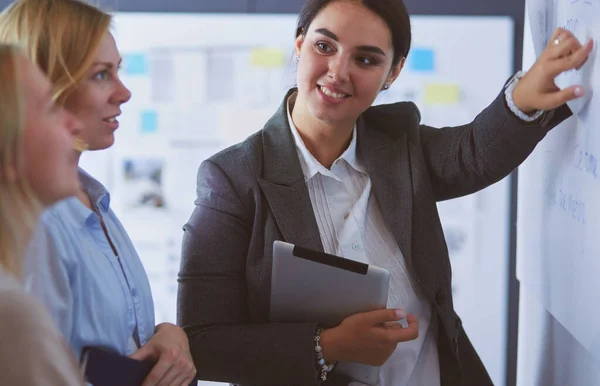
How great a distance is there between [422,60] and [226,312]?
1747 millimetres

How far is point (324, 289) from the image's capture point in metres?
1.40

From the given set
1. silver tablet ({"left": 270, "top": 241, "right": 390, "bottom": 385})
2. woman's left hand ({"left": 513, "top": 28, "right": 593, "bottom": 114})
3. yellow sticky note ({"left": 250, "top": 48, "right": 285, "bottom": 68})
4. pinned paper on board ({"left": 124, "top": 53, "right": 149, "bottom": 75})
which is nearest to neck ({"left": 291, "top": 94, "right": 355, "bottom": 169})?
silver tablet ({"left": 270, "top": 241, "right": 390, "bottom": 385})

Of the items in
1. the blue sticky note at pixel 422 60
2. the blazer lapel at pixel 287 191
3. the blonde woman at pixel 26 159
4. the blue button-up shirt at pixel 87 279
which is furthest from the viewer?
the blue sticky note at pixel 422 60

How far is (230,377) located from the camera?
1.46 meters

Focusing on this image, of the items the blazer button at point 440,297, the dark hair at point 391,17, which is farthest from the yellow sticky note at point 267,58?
the blazer button at point 440,297

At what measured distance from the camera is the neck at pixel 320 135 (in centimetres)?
153

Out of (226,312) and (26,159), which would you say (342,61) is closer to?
(226,312)

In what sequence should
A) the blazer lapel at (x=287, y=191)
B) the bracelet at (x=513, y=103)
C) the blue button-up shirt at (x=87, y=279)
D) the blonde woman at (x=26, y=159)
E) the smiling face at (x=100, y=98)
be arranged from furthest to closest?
the blazer lapel at (x=287, y=191)
the bracelet at (x=513, y=103)
the smiling face at (x=100, y=98)
the blue button-up shirt at (x=87, y=279)
the blonde woman at (x=26, y=159)

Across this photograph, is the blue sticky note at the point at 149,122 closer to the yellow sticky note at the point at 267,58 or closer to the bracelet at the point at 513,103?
the yellow sticky note at the point at 267,58

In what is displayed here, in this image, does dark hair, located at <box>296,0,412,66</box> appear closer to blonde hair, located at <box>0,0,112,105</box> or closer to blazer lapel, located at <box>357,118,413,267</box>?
blazer lapel, located at <box>357,118,413,267</box>

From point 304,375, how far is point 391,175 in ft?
1.46

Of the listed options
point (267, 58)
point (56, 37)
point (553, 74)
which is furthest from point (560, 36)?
point (267, 58)

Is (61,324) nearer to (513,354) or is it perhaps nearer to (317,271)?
(317,271)

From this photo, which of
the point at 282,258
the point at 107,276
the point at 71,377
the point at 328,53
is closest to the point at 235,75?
the point at 328,53
